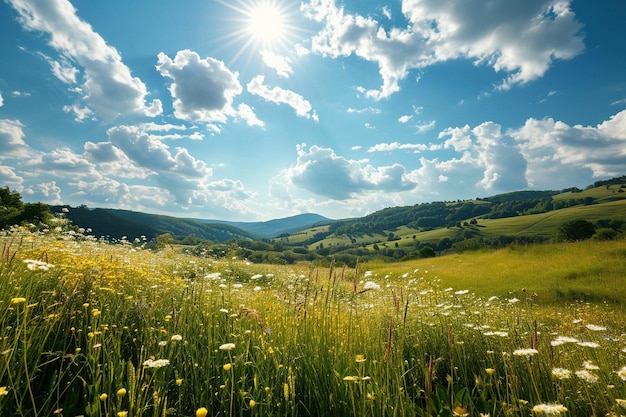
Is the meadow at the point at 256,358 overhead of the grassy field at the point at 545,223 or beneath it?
overhead

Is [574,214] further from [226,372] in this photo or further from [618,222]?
[226,372]

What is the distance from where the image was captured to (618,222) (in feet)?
396

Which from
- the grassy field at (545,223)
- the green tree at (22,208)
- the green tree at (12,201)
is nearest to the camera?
the green tree at (12,201)

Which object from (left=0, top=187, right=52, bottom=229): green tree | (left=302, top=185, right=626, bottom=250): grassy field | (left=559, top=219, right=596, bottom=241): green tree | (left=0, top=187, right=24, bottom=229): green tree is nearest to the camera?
(left=0, top=187, right=24, bottom=229): green tree

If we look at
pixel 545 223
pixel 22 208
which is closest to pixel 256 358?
pixel 22 208

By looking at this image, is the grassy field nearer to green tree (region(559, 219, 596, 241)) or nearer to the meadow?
green tree (region(559, 219, 596, 241))

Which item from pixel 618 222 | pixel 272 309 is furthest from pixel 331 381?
pixel 618 222

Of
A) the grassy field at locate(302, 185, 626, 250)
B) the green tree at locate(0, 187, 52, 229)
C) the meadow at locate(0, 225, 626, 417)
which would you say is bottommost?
the grassy field at locate(302, 185, 626, 250)

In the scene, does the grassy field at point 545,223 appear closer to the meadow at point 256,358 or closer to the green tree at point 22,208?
the meadow at point 256,358

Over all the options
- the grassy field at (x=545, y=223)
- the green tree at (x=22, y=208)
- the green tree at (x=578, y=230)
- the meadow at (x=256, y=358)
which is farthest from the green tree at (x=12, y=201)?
the grassy field at (x=545, y=223)

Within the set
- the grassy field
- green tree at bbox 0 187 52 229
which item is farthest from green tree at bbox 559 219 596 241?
green tree at bbox 0 187 52 229

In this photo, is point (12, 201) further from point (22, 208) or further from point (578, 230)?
point (578, 230)

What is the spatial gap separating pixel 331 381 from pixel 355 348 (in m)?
0.72

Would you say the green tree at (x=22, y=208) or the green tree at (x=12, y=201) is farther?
the green tree at (x=22, y=208)
